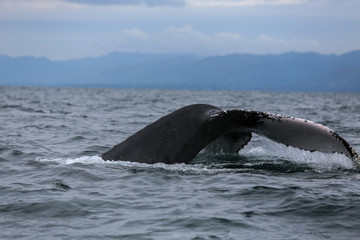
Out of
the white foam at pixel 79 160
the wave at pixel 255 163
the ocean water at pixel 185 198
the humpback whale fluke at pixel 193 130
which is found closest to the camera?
the ocean water at pixel 185 198

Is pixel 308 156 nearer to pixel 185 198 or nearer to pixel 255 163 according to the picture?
pixel 255 163

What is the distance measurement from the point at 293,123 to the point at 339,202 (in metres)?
1.23

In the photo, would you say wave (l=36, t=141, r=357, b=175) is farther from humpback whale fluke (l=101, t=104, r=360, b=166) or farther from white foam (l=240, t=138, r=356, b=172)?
humpback whale fluke (l=101, t=104, r=360, b=166)

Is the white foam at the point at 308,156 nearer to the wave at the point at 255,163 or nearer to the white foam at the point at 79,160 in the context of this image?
the wave at the point at 255,163

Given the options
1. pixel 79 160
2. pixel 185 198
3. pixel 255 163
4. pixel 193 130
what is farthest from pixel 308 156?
pixel 79 160

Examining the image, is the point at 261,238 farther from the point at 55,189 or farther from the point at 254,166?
the point at 254,166

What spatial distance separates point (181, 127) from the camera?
778 cm

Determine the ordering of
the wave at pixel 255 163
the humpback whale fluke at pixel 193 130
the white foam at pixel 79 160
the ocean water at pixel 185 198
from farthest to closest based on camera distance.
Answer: the white foam at pixel 79 160
the wave at pixel 255 163
the humpback whale fluke at pixel 193 130
the ocean water at pixel 185 198

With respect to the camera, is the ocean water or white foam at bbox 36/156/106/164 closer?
the ocean water

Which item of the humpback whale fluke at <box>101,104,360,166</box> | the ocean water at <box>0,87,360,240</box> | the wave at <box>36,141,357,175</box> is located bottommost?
the ocean water at <box>0,87,360,240</box>

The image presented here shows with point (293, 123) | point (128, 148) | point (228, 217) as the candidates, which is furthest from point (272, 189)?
point (128, 148)

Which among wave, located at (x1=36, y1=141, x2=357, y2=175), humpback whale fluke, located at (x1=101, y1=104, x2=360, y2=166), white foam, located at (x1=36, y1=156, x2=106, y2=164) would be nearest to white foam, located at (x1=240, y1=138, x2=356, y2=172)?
wave, located at (x1=36, y1=141, x2=357, y2=175)

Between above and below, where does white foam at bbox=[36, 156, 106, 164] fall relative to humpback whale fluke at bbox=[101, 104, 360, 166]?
below

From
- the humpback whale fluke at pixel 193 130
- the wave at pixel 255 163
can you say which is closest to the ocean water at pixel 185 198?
the wave at pixel 255 163
